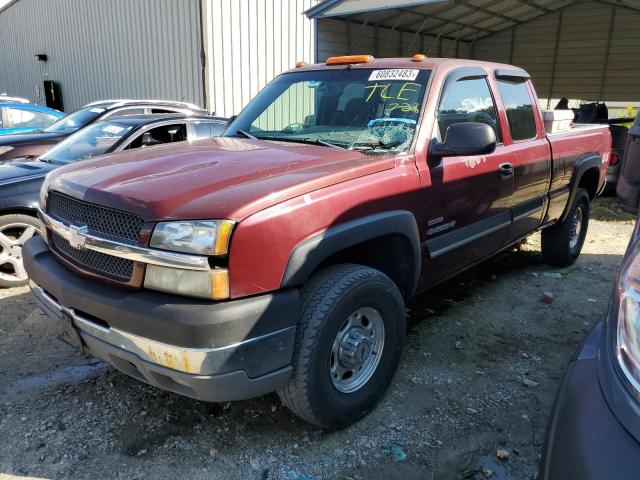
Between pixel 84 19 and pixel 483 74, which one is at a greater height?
pixel 84 19

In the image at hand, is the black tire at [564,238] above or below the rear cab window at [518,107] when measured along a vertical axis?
below

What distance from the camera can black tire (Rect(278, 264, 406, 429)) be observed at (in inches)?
93.2

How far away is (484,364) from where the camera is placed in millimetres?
3490

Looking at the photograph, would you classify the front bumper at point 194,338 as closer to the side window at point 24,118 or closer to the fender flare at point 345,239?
the fender flare at point 345,239

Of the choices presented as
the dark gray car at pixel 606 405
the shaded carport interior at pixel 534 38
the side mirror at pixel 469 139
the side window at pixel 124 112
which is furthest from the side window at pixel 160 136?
the shaded carport interior at pixel 534 38

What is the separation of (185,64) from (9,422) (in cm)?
1096

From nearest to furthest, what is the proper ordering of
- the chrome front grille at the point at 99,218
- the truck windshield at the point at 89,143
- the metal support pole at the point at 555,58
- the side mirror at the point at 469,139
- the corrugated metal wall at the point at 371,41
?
the chrome front grille at the point at 99,218 → the side mirror at the point at 469,139 → the truck windshield at the point at 89,143 → the corrugated metal wall at the point at 371,41 → the metal support pole at the point at 555,58

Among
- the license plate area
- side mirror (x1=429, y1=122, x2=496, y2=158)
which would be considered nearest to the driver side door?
side mirror (x1=429, y1=122, x2=496, y2=158)

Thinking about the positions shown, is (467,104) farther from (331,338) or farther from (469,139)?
(331,338)

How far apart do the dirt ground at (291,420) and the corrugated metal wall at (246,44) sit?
888cm

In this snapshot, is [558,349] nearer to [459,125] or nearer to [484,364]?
[484,364]

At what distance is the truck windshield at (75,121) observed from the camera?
750 centimetres

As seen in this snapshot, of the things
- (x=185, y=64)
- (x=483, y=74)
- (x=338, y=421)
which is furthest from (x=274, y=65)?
(x=338, y=421)

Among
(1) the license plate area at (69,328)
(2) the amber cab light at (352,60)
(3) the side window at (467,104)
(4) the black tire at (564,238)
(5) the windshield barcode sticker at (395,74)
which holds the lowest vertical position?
(4) the black tire at (564,238)
